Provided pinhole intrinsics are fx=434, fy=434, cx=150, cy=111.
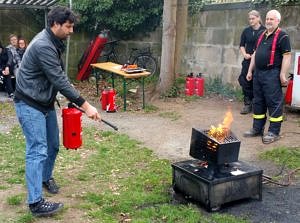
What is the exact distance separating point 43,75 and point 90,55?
861 centimetres

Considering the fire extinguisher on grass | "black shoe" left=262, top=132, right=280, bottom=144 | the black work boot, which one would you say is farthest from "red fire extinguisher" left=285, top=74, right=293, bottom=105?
the fire extinguisher on grass

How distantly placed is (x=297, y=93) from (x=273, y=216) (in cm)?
435

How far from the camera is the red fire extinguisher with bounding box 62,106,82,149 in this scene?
4.47m

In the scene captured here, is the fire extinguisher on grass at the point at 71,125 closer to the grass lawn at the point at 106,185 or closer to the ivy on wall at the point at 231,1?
the grass lawn at the point at 106,185

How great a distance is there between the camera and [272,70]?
643 centimetres

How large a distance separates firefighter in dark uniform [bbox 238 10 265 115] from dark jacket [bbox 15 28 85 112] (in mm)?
4943

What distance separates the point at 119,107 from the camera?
9.42 m

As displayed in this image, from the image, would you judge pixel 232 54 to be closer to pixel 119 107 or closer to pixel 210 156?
pixel 119 107

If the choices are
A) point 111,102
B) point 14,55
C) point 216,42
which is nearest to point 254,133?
point 111,102

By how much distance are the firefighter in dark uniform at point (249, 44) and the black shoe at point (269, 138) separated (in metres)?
1.66

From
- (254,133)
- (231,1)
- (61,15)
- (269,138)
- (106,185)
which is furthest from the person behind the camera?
(231,1)

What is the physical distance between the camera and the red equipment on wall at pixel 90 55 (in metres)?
12.3

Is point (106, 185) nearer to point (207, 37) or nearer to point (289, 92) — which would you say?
point (289, 92)

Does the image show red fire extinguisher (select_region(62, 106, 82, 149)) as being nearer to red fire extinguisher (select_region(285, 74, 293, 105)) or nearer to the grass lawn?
the grass lawn
